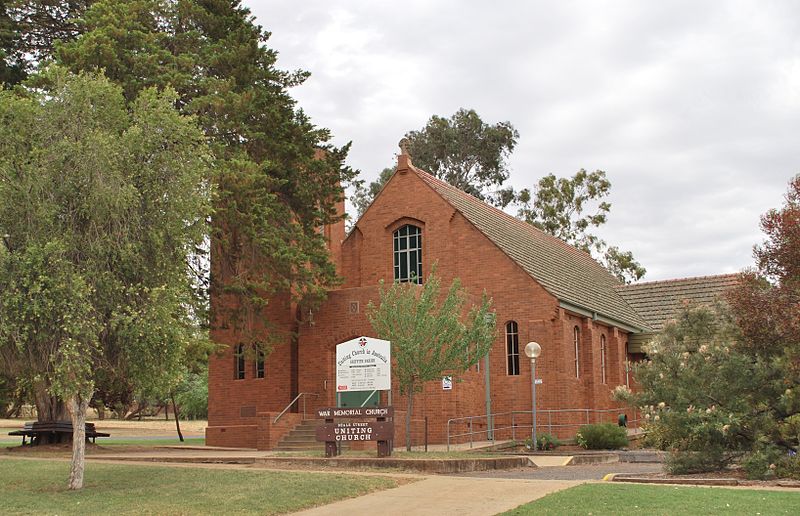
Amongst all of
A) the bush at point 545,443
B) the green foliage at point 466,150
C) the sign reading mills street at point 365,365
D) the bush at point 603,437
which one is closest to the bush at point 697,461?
the sign reading mills street at point 365,365

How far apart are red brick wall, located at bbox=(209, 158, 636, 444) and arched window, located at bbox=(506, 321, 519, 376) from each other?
0.64ft

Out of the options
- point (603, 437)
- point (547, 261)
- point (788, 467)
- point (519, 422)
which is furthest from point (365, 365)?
point (547, 261)

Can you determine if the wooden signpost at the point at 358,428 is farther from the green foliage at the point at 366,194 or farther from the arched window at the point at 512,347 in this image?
the green foliage at the point at 366,194

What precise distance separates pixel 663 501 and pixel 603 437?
13.2 m

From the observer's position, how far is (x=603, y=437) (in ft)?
84.1

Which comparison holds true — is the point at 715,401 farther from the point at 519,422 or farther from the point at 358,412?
the point at 519,422

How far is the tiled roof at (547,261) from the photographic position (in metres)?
32.0

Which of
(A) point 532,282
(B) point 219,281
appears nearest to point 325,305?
(B) point 219,281

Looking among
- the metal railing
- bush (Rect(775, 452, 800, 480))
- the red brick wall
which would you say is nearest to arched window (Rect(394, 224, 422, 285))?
the red brick wall

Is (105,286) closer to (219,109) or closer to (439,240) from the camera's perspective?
(219,109)

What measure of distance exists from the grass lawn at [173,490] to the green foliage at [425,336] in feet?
15.7

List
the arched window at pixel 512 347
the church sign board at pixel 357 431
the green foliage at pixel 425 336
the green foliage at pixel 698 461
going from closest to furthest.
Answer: the green foliage at pixel 698 461
the church sign board at pixel 357 431
the green foliage at pixel 425 336
the arched window at pixel 512 347

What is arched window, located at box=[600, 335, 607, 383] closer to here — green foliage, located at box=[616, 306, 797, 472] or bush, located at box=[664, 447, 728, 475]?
green foliage, located at box=[616, 306, 797, 472]

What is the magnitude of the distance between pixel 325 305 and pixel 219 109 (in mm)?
7596
